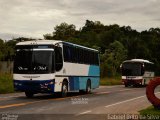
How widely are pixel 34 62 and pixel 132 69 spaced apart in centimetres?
3101

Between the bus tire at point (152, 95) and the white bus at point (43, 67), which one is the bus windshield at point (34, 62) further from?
the bus tire at point (152, 95)

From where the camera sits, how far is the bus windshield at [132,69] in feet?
183

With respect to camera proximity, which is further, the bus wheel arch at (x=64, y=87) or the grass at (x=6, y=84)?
the grass at (x=6, y=84)

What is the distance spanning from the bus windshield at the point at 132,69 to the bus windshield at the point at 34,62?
3019cm

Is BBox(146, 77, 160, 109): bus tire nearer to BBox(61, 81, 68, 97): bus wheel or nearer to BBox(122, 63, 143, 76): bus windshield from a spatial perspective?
BBox(61, 81, 68, 97): bus wheel

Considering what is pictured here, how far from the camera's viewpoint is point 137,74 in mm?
55750

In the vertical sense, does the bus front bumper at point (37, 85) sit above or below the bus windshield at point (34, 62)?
below

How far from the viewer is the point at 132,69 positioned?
56.4m

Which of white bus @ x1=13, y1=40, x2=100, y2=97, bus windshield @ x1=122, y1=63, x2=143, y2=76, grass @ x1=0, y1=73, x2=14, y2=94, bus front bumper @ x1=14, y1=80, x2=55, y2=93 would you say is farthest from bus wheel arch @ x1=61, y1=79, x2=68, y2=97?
bus windshield @ x1=122, y1=63, x2=143, y2=76

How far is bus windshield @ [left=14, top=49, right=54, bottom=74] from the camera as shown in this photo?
2634 centimetres

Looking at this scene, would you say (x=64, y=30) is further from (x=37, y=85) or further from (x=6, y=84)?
(x=37, y=85)

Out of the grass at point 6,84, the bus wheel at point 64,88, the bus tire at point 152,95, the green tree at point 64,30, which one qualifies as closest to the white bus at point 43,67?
the bus wheel at point 64,88

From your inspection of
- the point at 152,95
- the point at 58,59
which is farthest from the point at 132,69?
the point at 152,95

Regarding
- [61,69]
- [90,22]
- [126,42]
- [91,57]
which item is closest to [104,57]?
[126,42]
